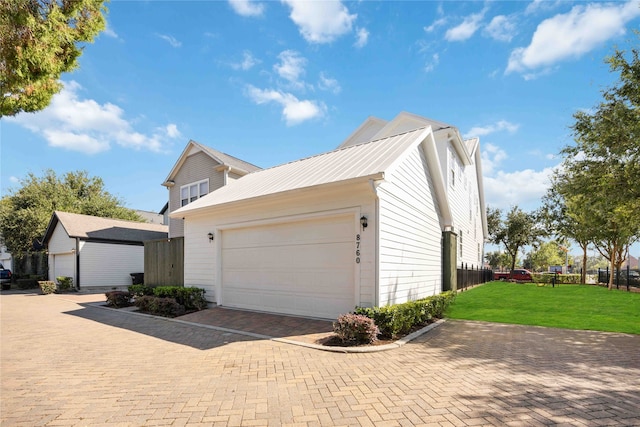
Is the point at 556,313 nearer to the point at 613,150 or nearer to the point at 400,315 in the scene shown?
the point at 613,150

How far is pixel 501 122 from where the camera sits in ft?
38.5

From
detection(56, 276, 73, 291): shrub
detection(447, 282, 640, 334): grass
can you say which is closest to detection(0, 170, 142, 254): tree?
detection(56, 276, 73, 291): shrub

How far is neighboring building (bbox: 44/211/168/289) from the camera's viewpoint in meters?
21.6

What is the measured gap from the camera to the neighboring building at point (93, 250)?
21.6 meters

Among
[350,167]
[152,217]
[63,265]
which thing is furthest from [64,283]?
[152,217]

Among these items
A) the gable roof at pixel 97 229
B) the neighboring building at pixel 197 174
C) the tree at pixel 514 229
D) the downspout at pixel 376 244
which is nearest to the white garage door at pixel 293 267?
the downspout at pixel 376 244

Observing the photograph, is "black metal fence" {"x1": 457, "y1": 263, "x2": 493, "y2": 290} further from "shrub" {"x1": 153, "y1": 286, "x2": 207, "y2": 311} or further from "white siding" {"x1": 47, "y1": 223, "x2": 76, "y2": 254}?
"white siding" {"x1": 47, "y1": 223, "x2": 76, "y2": 254}

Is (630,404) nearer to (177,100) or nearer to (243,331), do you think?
(243,331)

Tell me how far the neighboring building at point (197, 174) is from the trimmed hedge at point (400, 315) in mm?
13577

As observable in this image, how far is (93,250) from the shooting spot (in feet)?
73.0

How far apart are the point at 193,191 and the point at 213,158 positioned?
2790 mm

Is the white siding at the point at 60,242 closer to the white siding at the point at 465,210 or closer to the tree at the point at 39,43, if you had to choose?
the tree at the point at 39,43

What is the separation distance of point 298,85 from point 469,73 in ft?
21.3

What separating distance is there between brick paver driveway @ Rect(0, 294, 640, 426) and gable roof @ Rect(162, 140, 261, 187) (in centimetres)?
1269
